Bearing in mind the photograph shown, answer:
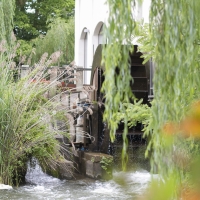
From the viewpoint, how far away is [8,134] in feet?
25.7

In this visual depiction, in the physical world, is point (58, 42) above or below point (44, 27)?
below

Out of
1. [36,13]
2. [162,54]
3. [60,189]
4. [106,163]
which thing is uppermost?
[36,13]

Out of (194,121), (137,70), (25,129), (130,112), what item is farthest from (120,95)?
(137,70)

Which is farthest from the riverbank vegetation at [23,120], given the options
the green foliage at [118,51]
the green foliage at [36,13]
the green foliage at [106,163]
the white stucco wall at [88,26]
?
the green foliage at [36,13]

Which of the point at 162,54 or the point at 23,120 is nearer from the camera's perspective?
the point at 162,54

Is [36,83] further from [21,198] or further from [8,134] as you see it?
[21,198]

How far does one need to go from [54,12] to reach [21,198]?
1957 cm

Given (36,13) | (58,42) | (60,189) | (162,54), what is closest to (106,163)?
(60,189)

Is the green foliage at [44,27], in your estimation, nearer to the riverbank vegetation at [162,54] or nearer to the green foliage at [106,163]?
the green foliage at [106,163]

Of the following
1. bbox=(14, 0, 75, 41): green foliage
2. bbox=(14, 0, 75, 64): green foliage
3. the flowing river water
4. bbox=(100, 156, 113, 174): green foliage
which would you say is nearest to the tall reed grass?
the flowing river water

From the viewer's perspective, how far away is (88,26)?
61.0 ft

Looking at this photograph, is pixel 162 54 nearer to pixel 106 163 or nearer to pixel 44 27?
pixel 106 163

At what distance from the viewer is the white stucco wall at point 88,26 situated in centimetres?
1735

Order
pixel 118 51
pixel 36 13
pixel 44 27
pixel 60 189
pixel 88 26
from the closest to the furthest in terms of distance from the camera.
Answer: pixel 118 51 → pixel 60 189 → pixel 88 26 → pixel 44 27 → pixel 36 13
